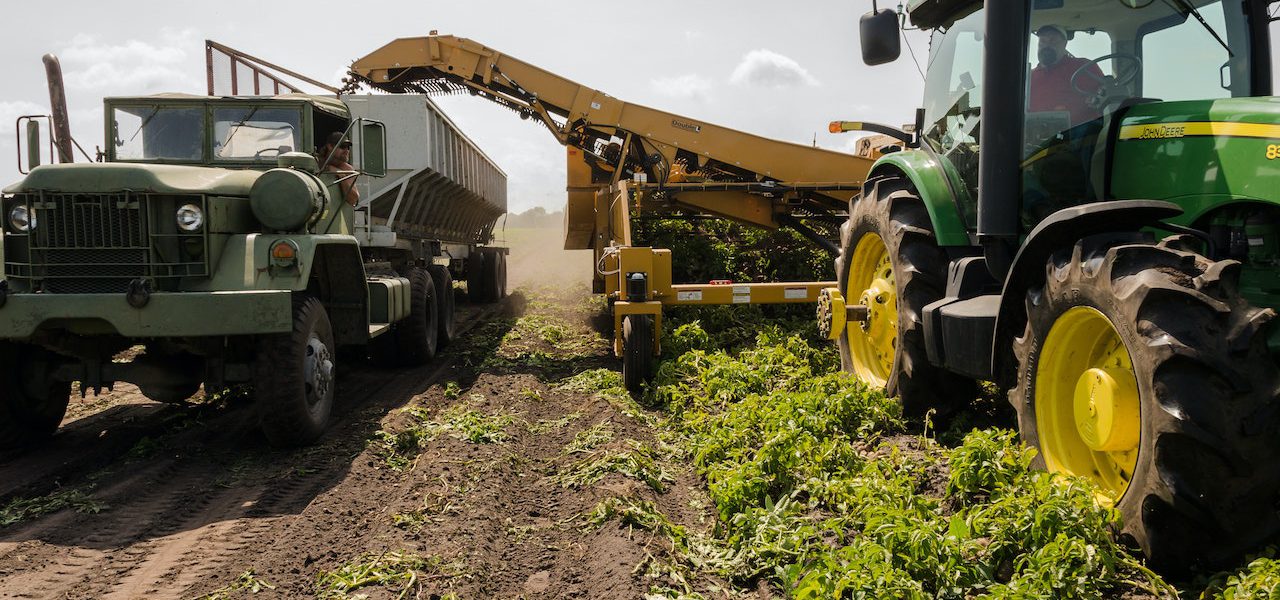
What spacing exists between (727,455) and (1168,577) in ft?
7.74

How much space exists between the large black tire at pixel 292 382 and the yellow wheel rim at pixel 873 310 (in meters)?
3.68

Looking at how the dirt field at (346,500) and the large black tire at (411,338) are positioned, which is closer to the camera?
the dirt field at (346,500)

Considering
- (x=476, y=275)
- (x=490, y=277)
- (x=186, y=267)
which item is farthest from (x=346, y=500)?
(x=490, y=277)

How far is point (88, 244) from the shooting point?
5.38 meters

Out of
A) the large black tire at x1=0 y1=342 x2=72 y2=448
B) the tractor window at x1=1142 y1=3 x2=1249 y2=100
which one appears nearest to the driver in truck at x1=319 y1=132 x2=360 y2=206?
the large black tire at x1=0 y1=342 x2=72 y2=448

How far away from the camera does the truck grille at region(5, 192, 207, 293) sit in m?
5.38

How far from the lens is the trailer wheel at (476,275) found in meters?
15.3

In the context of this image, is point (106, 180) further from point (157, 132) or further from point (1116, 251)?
point (1116, 251)

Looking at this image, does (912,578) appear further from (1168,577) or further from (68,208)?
(68,208)

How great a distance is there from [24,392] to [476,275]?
9.64m

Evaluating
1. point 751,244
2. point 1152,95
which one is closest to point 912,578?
point 1152,95

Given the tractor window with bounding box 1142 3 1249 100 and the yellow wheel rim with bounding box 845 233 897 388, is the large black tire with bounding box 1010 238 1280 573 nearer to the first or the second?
the tractor window with bounding box 1142 3 1249 100

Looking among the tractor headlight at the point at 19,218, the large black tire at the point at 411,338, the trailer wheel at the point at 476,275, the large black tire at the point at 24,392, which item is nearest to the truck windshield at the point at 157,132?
the tractor headlight at the point at 19,218

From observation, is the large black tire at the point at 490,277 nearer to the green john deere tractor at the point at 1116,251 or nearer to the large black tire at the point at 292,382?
the large black tire at the point at 292,382
